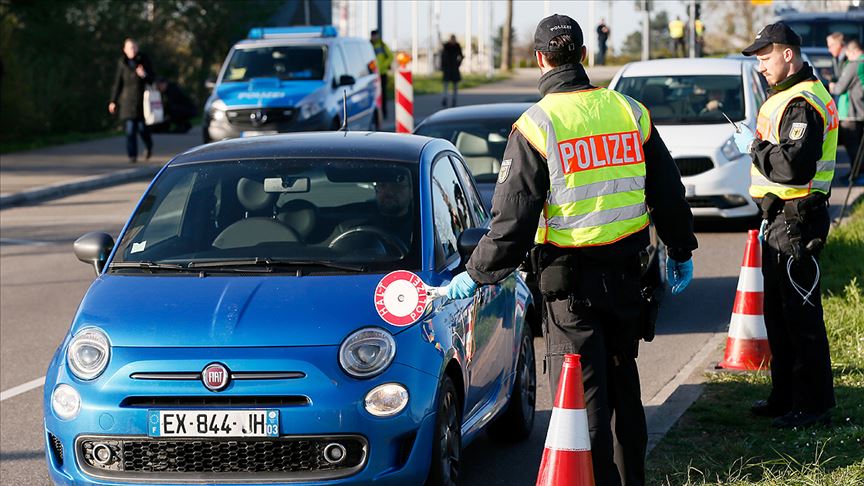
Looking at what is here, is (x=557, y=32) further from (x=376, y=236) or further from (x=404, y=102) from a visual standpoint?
(x=404, y=102)

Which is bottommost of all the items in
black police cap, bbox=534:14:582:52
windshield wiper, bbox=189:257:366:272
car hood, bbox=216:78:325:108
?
car hood, bbox=216:78:325:108

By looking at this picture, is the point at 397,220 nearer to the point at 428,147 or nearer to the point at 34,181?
the point at 428,147

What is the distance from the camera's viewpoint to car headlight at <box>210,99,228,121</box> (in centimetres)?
2277

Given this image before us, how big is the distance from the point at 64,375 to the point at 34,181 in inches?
624

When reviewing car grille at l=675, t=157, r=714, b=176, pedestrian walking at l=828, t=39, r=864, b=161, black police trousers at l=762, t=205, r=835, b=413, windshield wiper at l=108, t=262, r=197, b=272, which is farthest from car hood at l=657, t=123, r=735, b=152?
windshield wiper at l=108, t=262, r=197, b=272

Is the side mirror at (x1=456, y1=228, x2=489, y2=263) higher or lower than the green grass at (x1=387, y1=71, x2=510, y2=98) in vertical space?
higher

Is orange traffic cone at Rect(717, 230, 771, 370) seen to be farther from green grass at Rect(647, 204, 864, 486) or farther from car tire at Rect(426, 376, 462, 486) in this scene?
car tire at Rect(426, 376, 462, 486)

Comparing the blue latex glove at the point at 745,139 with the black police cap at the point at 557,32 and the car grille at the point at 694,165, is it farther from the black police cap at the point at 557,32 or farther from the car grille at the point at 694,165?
the car grille at the point at 694,165

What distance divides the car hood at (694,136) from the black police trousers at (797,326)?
7.67 meters

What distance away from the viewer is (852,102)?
18.7 meters

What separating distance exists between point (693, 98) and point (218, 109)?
9.36 m

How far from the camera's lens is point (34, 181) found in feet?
67.8

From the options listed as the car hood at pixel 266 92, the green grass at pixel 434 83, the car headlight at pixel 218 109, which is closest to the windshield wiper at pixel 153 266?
the car hood at pixel 266 92

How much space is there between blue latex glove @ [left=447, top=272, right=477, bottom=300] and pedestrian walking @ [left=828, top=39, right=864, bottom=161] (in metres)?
14.4
